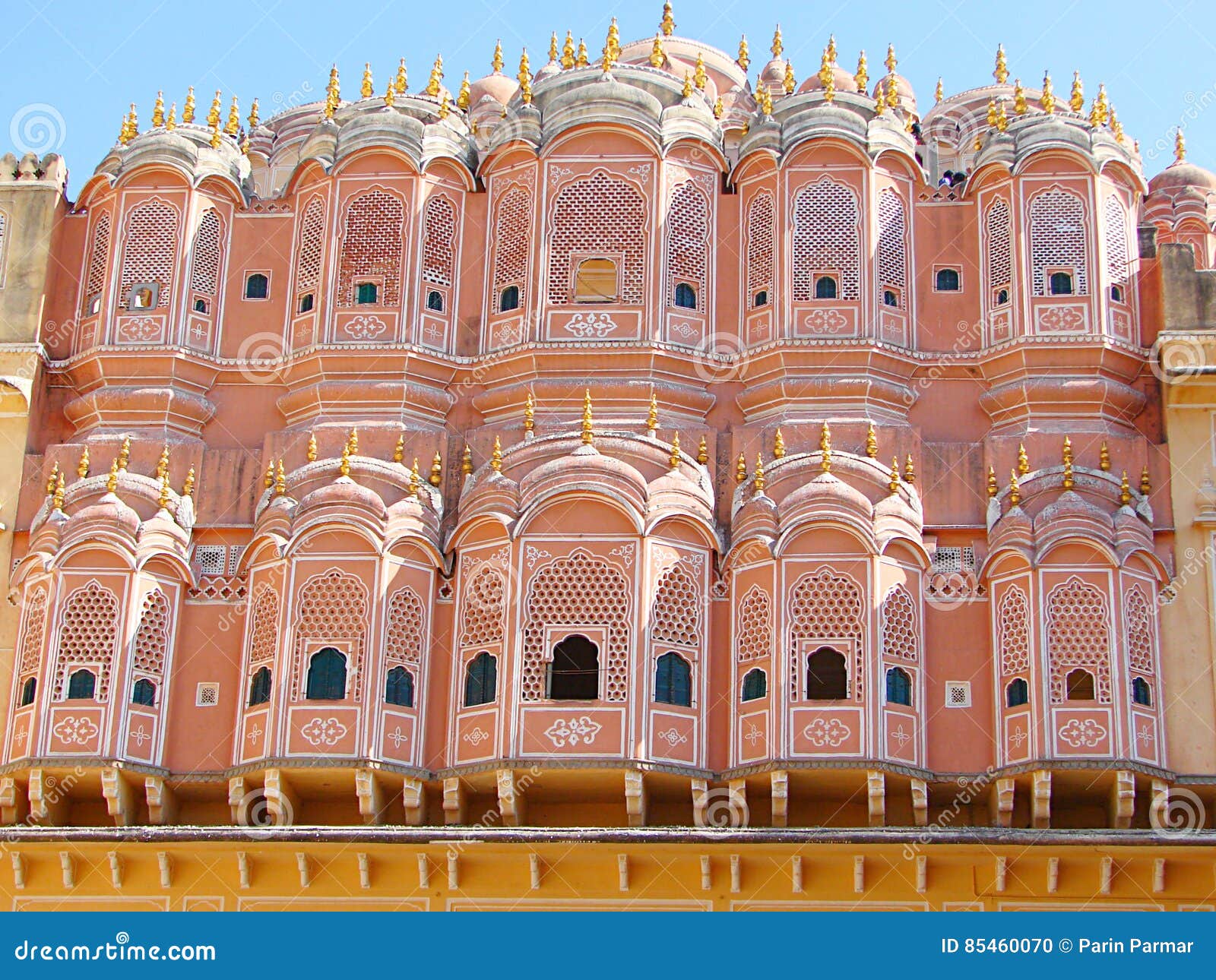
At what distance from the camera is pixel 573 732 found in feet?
75.5

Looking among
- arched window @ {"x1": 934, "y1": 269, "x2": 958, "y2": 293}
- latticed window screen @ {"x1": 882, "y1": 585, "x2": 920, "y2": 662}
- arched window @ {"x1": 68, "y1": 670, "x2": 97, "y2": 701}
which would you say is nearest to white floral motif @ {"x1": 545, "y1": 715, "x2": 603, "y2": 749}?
latticed window screen @ {"x1": 882, "y1": 585, "x2": 920, "y2": 662}

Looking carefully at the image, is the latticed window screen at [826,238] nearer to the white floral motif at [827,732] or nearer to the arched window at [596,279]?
the arched window at [596,279]

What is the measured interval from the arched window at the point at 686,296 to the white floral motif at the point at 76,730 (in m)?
8.04

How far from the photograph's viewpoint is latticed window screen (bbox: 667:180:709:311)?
85.3 feet

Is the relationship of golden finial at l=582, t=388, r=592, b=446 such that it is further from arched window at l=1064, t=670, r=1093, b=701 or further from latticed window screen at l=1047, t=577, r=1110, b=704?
arched window at l=1064, t=670, r=1093, b=701

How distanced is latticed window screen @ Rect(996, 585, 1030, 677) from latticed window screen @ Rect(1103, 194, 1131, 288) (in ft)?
13.7

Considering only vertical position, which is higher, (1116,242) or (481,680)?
(1116,242)

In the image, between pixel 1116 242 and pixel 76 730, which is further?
A: pixel 1116 242

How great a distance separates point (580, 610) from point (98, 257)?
7781mm

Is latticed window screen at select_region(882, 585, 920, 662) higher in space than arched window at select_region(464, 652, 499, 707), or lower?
higher

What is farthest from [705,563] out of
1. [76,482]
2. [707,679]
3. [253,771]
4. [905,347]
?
[76,482]

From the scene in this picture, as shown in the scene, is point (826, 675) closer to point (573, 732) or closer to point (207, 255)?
point (573, 732)

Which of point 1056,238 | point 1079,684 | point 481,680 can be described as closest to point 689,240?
point 1056,238

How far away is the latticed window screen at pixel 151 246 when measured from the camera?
87.1 feet
